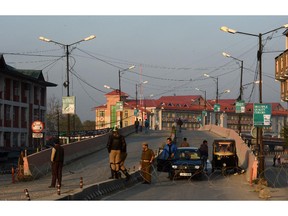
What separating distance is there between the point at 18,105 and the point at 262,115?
4948cm

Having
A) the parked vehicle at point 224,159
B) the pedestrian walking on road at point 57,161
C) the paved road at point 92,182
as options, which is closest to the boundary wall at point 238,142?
the parked vehicle at point 224,159

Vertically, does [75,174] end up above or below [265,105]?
below

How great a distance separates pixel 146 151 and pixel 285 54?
46389mm

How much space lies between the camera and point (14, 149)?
64875 mm

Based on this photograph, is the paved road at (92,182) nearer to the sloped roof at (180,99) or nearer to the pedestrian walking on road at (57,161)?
the pedestrian walking on road at (57,161)

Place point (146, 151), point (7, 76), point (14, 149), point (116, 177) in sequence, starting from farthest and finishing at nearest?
point (7, 76) → point (14, 149) → point (146, 151) → point (116, 177)

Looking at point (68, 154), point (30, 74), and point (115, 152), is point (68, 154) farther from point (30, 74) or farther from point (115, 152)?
point (30, 74)

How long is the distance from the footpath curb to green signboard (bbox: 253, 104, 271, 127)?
6073 millimetres

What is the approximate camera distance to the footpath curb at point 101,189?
1740cm

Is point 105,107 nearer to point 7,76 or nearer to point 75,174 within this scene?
point 7,76

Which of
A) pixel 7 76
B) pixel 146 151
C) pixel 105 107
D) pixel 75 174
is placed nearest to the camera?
pixel 146 151

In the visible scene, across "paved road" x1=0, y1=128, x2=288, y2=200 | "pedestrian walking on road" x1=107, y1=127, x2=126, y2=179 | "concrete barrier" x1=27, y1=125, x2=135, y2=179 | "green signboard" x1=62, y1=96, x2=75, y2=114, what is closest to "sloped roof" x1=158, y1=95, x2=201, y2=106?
"concrete barrier" x1=27, y1=125, x2=135, y2=179

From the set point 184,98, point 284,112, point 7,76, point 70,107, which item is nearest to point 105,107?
point 184,98

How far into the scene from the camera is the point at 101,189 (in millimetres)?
20547
